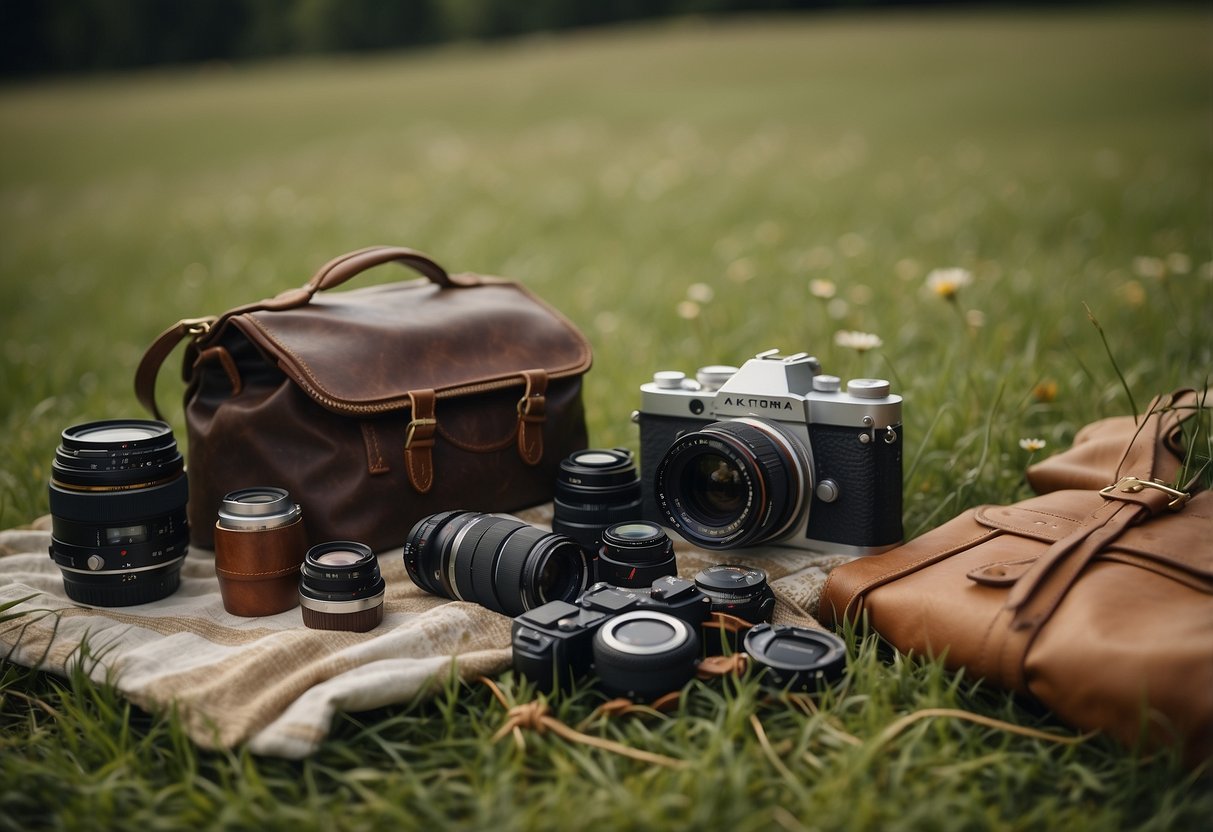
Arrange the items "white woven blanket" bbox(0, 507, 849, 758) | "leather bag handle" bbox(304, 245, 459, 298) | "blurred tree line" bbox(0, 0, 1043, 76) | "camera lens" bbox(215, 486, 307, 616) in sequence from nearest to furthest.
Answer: "white woven blanket" bbox(0, 507, 849, 758)
"camera lens" bbox(215, 486, 307, 616)
"leather bag handle" bbox(304, 245, 459, 298)
"blurred tree line" bbox(0, 0, 1043, 76)

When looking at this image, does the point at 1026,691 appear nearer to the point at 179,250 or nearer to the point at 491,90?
the point at 179,250

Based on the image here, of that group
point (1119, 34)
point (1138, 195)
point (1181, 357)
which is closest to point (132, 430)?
point (1181, 357)

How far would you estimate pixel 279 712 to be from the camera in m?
2.02

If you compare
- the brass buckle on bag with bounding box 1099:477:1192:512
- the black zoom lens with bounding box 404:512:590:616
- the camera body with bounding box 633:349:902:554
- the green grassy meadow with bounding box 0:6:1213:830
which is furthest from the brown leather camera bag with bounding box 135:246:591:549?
the brass buckle on bag with bounding box 1099:477:1192:512

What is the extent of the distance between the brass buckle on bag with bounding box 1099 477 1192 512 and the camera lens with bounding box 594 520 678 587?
99cm

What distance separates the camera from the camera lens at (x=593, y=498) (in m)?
2.66

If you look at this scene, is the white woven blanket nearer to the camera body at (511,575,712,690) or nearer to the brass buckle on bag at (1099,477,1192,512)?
the camera body at (511,575,712,690)

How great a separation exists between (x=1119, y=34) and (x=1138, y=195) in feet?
45.4

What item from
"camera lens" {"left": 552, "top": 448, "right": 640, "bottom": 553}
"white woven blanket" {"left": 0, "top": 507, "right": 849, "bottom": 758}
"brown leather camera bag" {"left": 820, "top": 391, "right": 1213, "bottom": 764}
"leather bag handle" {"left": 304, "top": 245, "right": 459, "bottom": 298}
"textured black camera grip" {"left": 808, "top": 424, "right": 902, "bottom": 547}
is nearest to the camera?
"brown leather camera bag" {"left": 820, "top": 391, "right": 1213, "bottom": 764}

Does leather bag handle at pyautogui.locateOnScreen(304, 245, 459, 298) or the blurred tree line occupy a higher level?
the blurred tree line

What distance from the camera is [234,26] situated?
24.2 meters

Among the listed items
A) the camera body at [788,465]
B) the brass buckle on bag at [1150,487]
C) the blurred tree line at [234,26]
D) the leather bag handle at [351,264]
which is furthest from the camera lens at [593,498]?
the blurred tree line at [234,26]

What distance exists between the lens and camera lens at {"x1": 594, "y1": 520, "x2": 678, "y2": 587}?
2404mm

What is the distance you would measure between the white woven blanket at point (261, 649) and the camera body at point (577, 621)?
4.4 inches
